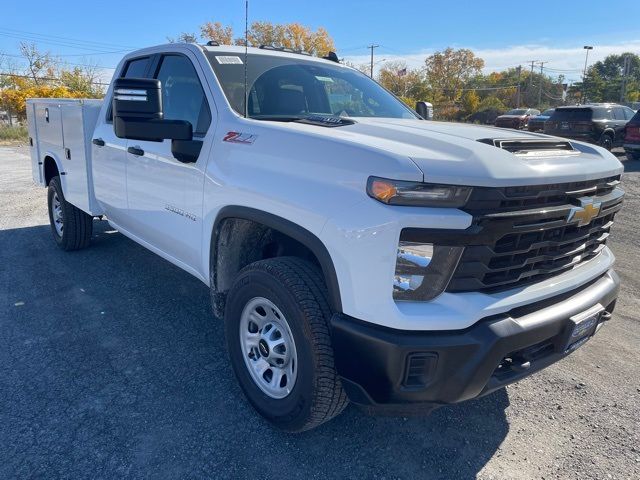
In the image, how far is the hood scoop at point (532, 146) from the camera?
2334 millimetres

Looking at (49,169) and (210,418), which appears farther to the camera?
(49,169)

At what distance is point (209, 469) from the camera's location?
238 centimetres

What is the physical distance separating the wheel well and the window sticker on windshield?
11.2 feet

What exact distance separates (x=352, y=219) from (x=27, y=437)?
80.3 inches

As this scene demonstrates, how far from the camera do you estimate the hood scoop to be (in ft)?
7.66

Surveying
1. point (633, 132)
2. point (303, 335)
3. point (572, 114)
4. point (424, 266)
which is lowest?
point (303, 335)

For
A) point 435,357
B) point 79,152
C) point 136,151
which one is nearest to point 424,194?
point 435,357

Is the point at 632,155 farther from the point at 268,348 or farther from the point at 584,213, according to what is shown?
the point at 268,348

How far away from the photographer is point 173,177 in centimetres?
331

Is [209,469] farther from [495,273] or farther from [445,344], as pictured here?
[495,273]

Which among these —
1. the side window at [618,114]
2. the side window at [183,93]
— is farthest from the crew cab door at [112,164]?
the side window at [618,114]

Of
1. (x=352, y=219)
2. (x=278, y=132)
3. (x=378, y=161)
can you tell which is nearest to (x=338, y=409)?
(x=352, y=219)

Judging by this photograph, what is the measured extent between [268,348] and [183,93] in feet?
6.42

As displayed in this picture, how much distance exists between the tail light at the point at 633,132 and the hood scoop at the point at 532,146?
14.5 metres
